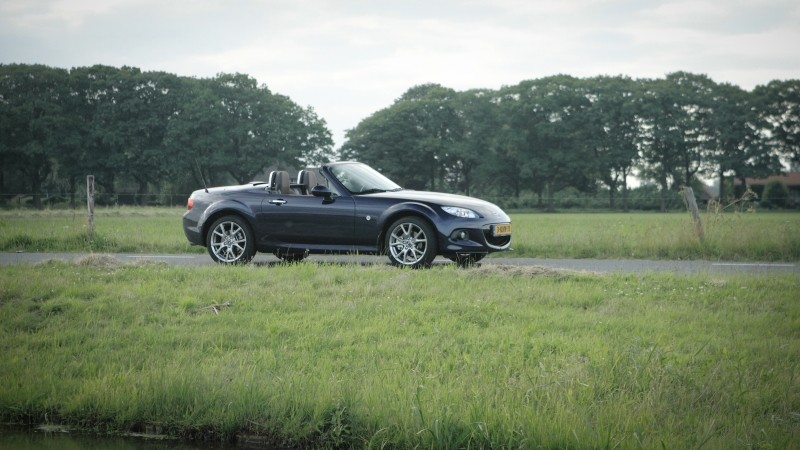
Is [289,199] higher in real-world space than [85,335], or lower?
higher

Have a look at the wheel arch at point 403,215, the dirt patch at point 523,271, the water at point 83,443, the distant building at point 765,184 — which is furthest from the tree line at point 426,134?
the water at point 83,443

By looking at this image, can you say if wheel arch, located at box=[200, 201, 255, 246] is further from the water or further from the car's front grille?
the water

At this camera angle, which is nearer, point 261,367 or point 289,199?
point 261,367

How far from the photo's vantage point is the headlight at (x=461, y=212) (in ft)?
35.8

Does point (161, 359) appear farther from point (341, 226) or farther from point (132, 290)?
point (341, 226)

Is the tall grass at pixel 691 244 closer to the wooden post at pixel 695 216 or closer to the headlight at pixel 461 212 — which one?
the wooden post at pixel 695 216

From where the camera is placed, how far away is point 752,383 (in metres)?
4.87

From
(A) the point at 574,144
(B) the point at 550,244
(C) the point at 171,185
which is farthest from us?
(A) the point at 574,144

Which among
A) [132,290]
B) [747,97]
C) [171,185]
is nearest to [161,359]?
[132,290]

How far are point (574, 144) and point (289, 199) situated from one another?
71.1 meters

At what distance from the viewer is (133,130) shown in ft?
240

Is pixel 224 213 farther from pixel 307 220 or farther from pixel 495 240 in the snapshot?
pixel 495 240

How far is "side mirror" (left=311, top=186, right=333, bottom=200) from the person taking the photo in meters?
11.5

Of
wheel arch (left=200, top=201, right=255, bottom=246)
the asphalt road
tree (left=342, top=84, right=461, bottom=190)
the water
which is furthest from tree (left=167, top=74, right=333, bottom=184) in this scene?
the water
